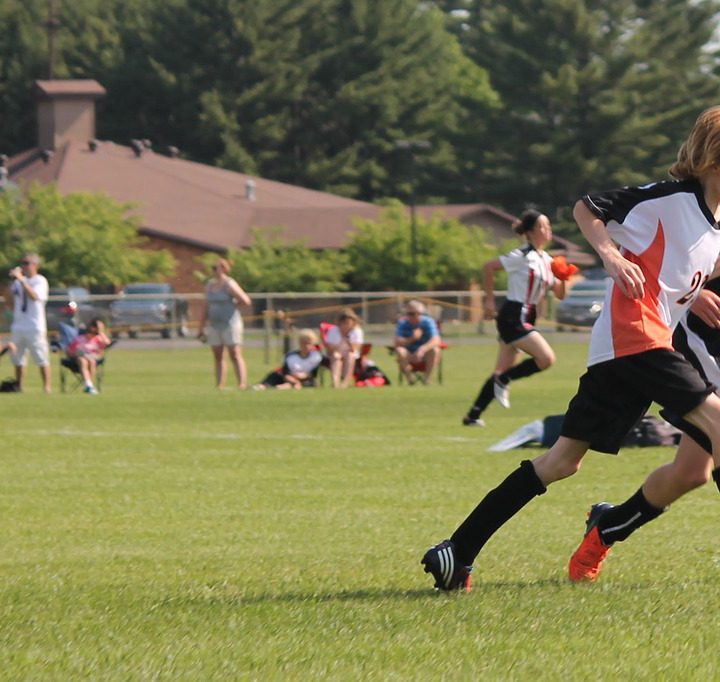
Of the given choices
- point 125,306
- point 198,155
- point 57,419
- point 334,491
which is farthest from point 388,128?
point 334,491

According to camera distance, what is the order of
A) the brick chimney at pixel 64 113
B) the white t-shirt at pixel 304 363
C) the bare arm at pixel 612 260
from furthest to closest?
the brick chimney at pixel 64 113 < the white t-shirt at pixel 304 363 < the bare arm at pixel 612 260

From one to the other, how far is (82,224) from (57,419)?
135 feet

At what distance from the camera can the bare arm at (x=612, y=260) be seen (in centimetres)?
602

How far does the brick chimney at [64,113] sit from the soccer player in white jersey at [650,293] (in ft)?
235

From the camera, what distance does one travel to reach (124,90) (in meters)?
85.9

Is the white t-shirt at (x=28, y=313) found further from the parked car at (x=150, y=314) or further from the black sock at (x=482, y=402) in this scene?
the parked car at (x=150, y=314)

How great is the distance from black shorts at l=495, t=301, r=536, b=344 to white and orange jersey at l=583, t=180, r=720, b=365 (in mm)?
9394

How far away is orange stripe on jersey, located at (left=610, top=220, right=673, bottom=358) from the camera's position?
6172 mm

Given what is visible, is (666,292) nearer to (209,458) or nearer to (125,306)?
(209,458)

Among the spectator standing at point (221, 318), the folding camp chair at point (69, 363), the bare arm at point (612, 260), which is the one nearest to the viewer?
the bare arm at point (612, 260)

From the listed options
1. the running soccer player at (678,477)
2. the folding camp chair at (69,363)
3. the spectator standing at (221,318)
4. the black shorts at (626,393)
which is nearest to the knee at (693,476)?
the running soccer player at (678,477)

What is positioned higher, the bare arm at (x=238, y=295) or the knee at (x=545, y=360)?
the knee at (x=545, y=360)

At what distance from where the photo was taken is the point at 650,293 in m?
6.25

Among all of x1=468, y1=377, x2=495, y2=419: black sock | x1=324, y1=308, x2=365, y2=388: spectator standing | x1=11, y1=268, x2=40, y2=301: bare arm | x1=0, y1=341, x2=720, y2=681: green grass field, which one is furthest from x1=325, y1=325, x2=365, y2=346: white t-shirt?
x1=0, y1=341, x2=720, y2=681: green grass field
